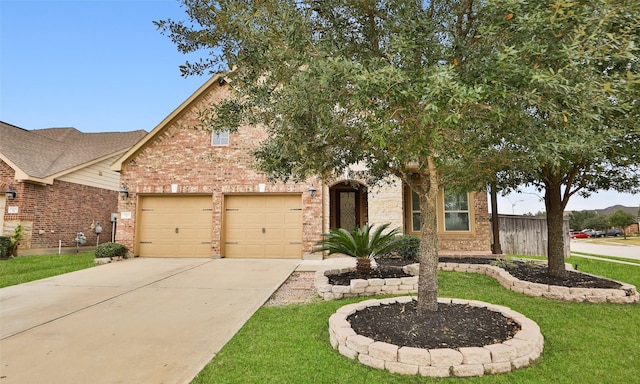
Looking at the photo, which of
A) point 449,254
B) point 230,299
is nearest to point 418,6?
point 230,299

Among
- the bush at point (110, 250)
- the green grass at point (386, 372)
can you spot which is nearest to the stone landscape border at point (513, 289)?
the green grass at point (386, 372)

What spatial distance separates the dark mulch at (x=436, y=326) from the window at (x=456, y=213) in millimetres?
7172

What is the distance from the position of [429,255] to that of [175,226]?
9.61 m

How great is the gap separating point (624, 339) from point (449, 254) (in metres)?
6.46

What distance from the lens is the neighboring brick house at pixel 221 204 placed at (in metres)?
10.7

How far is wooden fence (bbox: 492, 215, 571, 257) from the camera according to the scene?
41.3ft

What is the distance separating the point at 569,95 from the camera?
250cm

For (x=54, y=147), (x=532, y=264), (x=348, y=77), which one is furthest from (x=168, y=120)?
(x=532, y=264)

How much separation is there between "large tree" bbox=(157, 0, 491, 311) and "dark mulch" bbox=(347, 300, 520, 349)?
0.86 feet

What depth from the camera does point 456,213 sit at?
11125mm

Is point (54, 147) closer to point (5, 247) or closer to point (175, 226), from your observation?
point (5, 247)

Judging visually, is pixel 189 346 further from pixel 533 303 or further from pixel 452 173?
pixel 533 303

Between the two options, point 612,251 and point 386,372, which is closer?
point 386,372

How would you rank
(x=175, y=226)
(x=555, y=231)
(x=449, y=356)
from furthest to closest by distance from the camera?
(x=175, y=226), (x=555, y=231), (x=449, y=356)
